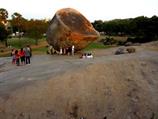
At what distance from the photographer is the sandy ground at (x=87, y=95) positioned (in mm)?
11086

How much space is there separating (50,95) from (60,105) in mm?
454

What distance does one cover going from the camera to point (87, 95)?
1144 cm

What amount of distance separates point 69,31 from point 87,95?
20543mm

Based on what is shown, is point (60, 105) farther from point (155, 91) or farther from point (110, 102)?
point (155, 91)

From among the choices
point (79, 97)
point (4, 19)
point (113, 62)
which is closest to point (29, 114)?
point (79, 97)

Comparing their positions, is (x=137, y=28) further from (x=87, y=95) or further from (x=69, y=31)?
(x=87, y=95)

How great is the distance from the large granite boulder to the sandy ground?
760 inches

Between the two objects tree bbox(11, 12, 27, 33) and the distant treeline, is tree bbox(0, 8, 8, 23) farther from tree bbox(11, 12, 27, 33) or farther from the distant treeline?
the distant treeline

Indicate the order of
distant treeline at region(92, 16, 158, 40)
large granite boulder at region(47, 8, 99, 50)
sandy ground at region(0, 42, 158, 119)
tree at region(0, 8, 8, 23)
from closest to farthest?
1. sandy ground at region(0, 42, 158, 119)
2. large granite boulder at region(47, 8, 99, 50)
3. distant treeline at region(92, 16, 158, 40)
4. tree at region(0, 8, 8, 23)

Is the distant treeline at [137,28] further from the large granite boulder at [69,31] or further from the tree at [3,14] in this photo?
the large granite boulder at [69,31]

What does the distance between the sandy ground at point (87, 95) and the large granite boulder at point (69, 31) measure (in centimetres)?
1930

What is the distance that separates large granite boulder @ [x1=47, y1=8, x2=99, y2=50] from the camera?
31953mm

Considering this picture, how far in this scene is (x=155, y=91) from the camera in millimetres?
11820

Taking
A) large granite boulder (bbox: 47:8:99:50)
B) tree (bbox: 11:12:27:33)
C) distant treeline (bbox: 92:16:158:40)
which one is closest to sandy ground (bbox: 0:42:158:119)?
large granite boulder (bbox: 47:8:99:50)
